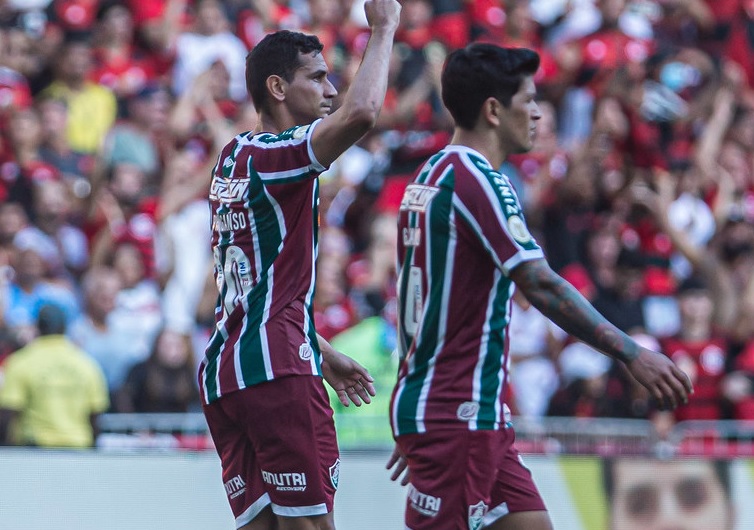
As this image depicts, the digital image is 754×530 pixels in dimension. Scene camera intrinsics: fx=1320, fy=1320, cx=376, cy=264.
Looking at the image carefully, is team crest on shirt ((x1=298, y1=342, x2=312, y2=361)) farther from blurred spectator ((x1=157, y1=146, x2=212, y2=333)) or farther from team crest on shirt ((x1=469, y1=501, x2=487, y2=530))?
blurred spectator ((x1=157, y1=146, x2=212, y2=333))

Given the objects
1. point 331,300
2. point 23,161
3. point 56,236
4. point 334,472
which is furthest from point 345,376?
point 23,161

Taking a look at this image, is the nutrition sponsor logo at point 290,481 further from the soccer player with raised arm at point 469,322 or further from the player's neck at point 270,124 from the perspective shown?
the player's neck at point 270,124

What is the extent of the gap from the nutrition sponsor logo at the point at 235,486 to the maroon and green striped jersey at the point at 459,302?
73 cm

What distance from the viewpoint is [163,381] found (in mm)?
10055

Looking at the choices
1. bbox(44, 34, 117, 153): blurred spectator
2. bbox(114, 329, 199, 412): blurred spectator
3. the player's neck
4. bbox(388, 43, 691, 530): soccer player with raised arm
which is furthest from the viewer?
bbox(44, 34, 117, 153): blurred spectator

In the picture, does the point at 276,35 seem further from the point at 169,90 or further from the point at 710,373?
the point at 169,90

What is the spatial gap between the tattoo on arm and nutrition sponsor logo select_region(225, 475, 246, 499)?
149cm

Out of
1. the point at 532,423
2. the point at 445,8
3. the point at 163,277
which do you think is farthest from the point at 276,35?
the point at 445,8

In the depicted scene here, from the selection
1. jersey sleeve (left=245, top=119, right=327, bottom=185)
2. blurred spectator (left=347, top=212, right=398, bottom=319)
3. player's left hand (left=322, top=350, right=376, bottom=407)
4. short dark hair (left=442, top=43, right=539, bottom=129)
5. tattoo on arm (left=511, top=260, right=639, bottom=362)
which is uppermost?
short dark hair (left=442, top=43, right=539, bottom=129)

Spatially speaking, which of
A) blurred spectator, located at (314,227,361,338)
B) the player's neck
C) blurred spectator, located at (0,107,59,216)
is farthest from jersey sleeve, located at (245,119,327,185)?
blurred spectator, located at (0,107,59,216)

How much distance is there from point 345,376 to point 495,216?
128cm

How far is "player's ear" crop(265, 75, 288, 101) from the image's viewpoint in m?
5.61

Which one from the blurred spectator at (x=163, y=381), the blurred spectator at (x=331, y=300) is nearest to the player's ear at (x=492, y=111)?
the blurred spectator at (x=331, y=300)

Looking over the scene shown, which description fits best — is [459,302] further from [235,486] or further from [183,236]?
[183,236]
